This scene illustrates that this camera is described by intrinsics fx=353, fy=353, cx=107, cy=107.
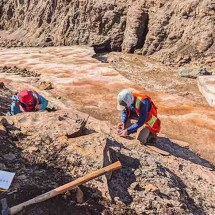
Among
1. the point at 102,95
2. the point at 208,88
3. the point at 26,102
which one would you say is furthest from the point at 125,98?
the point at 208,88

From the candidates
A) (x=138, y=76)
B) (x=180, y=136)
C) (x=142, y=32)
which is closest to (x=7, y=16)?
(x=142, y=32)

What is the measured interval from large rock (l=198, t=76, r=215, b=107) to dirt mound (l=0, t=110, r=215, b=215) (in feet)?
22.8

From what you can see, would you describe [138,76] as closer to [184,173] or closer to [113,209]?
[184,173]

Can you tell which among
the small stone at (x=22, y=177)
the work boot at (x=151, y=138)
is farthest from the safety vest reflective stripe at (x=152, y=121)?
the small stone at (x=22, y=177)

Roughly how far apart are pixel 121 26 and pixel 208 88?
12038 mm

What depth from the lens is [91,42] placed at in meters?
25.3

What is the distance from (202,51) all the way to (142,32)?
17.8 ft

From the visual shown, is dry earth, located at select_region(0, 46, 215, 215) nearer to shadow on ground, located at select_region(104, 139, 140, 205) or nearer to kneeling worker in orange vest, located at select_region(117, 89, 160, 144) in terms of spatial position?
shadow on ground, located at select_region(104, 139, 140, 205)

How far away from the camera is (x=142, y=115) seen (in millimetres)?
6777

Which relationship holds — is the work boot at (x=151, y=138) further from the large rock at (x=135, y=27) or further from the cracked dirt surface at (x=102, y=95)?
the large rock at (x=135, y=27)

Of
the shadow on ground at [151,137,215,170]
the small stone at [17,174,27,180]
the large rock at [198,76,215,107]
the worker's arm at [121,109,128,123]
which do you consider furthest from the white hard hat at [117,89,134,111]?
the large rock at [198,76,215,107]

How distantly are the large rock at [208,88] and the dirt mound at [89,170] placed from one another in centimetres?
694

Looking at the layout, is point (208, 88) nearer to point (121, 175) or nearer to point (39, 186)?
point (121, 175)

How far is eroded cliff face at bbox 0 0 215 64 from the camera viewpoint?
1989 cm
